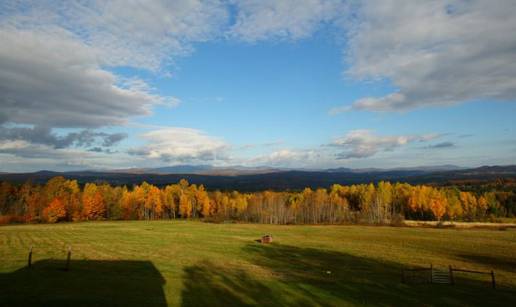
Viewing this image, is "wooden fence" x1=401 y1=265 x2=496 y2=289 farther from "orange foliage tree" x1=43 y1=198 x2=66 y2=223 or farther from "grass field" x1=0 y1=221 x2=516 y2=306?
"orange foliage tree" x1=43 y1=198 x2=66 y2=223

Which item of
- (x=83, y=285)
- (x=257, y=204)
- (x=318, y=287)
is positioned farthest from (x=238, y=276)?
(x=257, y=204)

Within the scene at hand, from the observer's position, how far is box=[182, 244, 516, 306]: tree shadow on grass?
23.0 meters

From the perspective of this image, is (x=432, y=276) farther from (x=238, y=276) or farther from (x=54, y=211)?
(x=54, y=211)

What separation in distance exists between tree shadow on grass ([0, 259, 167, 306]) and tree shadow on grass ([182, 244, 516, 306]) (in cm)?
302

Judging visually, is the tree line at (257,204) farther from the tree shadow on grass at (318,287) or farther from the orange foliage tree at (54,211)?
the tree shadow on grass at (318,287)

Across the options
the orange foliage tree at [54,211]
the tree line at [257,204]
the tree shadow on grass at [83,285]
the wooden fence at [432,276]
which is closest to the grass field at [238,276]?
the tree shadow on grass at [83,285]

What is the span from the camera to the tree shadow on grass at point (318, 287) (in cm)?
2303

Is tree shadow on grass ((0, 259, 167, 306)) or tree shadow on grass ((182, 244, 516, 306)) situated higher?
tree shadow on grass ((0, 259, 167, 306))

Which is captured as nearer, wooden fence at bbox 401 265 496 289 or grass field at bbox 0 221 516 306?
grass field at bbox 0 221 516 306

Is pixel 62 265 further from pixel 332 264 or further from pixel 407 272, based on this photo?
pixel 407 272

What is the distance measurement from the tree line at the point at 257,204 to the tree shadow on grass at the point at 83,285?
3646 inches

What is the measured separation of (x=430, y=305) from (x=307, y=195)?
125 meters

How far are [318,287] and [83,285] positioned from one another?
16874 mm

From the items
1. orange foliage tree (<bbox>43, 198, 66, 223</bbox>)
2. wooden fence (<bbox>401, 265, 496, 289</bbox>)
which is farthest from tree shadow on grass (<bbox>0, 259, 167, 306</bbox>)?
orange foliage tree (<bbox>43, 198, 66, 223</bbox>)
